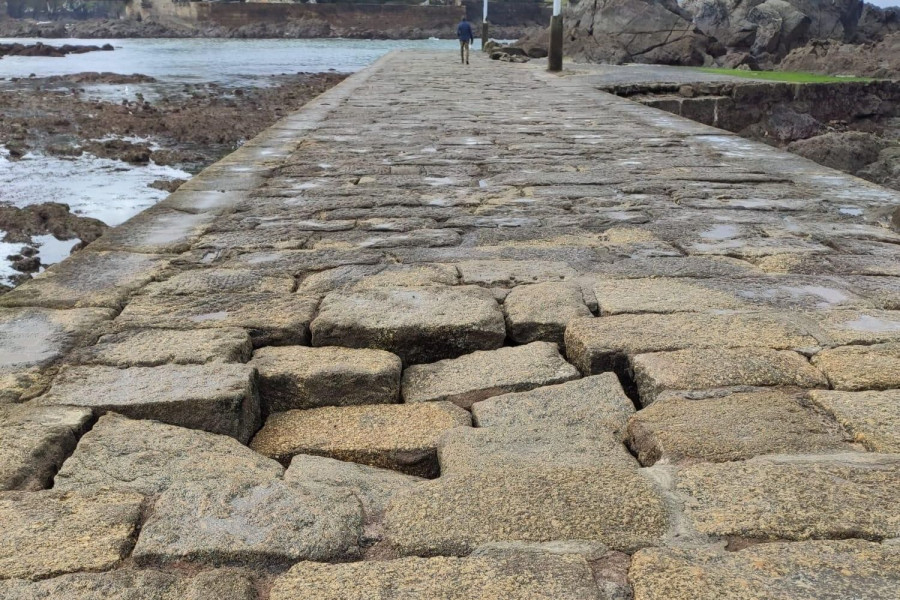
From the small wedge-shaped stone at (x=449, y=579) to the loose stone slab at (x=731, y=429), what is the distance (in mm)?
480

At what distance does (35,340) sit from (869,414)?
2349 millimetres

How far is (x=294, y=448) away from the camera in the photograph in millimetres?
1997

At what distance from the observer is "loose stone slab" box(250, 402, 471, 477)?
6.39 ft

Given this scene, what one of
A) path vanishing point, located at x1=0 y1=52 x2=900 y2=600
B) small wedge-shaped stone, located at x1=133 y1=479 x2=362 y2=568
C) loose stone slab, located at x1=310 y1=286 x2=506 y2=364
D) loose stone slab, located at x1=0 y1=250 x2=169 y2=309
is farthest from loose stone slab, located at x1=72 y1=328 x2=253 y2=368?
small wedge-shaped stone, located at x1=133 y1=479 x2=362 y2=568

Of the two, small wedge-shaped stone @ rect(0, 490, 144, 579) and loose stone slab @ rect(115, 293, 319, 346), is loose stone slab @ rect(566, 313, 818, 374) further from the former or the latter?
small wedge-shaped stone @ rect(0, 490, 144, 579)

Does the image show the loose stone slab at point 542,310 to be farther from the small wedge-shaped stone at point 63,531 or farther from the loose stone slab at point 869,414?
the small wedge-shaped stone at point 63,531

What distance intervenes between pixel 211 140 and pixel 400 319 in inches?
374

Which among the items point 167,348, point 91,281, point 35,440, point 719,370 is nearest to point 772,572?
point 719,370

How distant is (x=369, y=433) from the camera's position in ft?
6.67

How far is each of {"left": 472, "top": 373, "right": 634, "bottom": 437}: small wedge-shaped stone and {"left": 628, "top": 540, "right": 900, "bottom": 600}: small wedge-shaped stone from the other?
569 mm

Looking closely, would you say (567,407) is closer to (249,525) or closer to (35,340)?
(249,525)

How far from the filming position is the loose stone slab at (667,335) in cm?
233

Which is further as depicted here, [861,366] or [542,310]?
[542,310]

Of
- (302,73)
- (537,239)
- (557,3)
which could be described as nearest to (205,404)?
(537,239)
